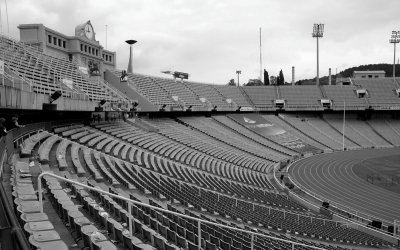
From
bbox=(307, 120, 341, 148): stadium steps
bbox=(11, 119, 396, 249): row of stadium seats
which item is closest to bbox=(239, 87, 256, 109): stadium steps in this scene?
bbox=(307, 120, 341, 148): stadium steps

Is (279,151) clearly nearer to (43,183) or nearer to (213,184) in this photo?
(213,184)

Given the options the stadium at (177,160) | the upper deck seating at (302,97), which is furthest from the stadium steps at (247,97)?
the upper deck seating at (302,97)

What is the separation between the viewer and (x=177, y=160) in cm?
2436

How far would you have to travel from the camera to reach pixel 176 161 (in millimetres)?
→ 24031

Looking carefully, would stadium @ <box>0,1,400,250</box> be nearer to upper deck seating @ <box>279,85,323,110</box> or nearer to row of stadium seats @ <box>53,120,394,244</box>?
row of stadium seats @ <box>53,120,394,244</box>

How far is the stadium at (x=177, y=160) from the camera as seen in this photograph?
711cm

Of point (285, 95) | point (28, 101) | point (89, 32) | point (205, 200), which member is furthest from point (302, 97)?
point (28, 101)

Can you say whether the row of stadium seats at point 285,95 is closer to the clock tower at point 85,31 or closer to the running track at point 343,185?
the clock tower at point 85,31

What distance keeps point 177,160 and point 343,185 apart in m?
13.8

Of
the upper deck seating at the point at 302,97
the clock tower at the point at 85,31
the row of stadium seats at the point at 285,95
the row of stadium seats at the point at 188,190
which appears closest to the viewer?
the row of stadium seats at the point at 188,190

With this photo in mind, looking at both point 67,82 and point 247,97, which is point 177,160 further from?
point 247,97

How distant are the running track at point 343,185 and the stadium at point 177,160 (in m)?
0.14

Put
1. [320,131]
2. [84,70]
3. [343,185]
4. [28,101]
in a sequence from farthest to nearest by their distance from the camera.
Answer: [320,131] < [84,70] < [343,185] < [28,101]

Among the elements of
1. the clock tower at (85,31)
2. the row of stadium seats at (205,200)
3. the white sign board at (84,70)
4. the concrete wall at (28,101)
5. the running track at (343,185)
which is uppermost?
the clock tower at (85,31)
